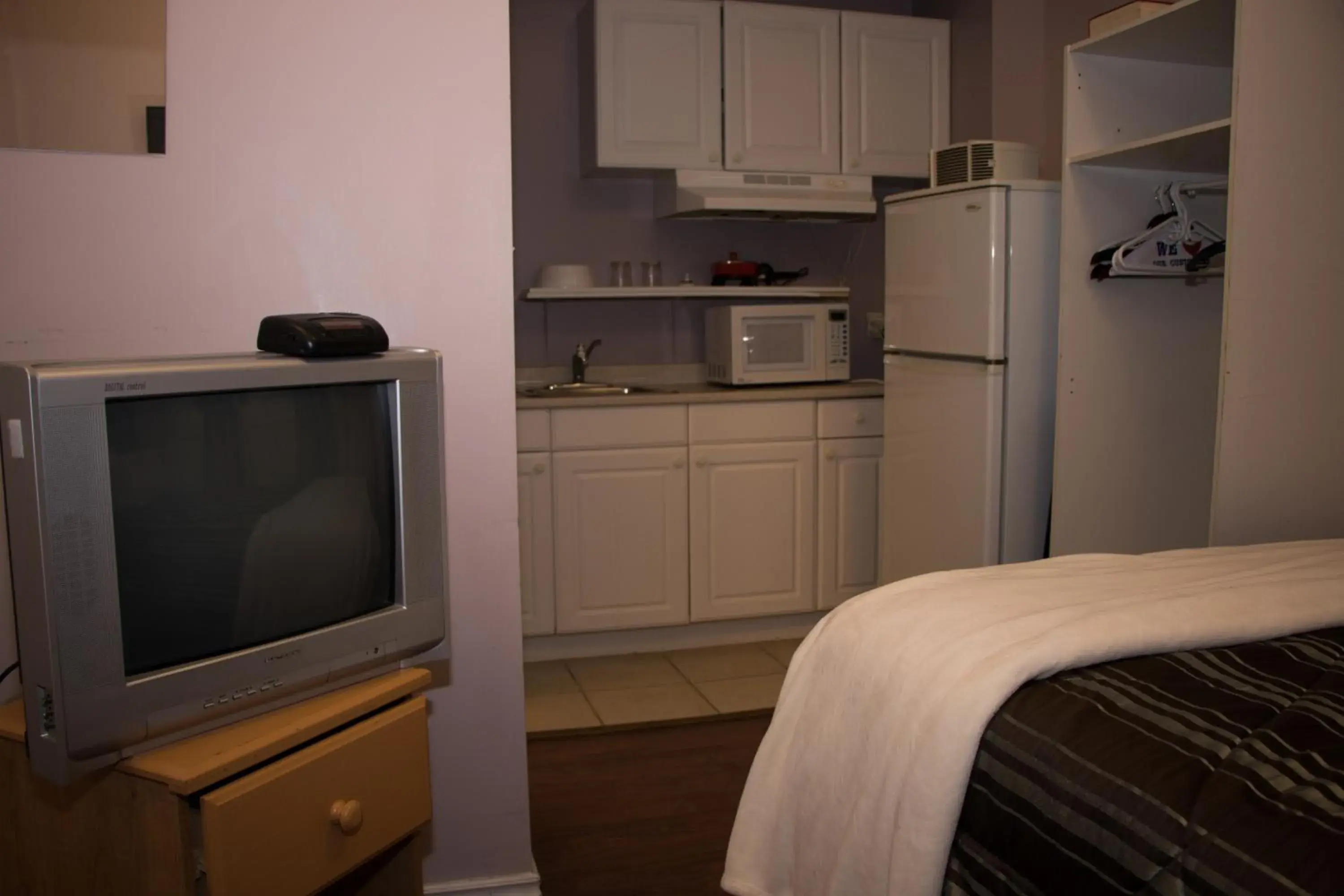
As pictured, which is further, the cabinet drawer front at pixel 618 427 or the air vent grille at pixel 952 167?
the cabinet drawer front at pixel 618 427

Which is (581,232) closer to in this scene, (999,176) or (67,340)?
(999,176)

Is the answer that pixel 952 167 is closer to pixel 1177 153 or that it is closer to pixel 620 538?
pixel 1177 153

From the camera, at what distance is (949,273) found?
128 inches

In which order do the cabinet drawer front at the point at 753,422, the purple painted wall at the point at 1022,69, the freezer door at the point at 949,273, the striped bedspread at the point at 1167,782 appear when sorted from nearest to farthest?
1. the striped bedspread at the point at 1167,782
2. the freezer door at the point at 949,273
3. the cabinet drawer front at the point at 753,422
4. the purple painted wall at the point at 1022,69

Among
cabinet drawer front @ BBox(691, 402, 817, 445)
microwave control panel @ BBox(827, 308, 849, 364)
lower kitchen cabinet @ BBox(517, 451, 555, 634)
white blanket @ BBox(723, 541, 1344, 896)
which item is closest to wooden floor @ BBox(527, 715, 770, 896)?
lower kitchen cabinet @ BBox(517, 451, 555, 634)

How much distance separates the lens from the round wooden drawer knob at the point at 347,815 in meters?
1.48

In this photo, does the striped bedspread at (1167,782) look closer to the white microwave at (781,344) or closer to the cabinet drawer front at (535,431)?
the cabinet drawer front at (535,431)

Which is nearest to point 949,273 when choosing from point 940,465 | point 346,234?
point 940,465

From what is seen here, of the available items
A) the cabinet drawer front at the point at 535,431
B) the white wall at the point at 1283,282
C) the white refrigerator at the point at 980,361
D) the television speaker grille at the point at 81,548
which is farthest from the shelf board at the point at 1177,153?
the television speaker grille at the point at 81,548

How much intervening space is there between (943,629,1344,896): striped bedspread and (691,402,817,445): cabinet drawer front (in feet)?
7.89

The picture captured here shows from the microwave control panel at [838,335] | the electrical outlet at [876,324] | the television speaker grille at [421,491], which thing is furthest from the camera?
the electrical outlet at [876,324]

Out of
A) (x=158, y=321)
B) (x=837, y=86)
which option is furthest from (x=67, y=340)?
(x=837, y=86)

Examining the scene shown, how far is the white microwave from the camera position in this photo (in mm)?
3920

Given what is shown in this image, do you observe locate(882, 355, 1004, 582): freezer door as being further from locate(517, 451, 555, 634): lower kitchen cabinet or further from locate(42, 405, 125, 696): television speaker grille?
locate(42, 405, 125, 696): television speaker grille
